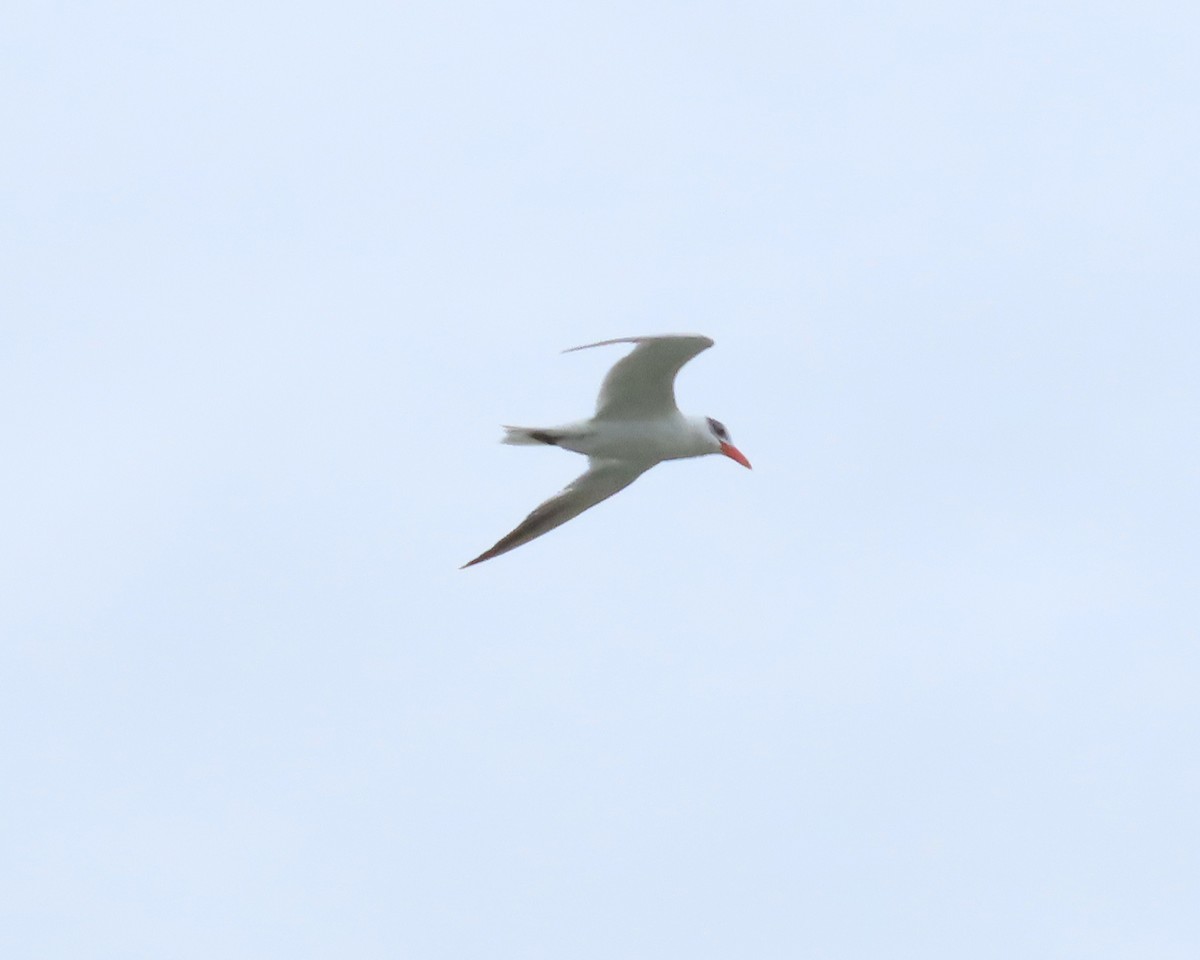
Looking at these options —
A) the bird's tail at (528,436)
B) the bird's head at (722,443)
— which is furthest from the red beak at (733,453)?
the bird's tail at (528,436)

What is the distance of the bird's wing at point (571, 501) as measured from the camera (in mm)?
18406

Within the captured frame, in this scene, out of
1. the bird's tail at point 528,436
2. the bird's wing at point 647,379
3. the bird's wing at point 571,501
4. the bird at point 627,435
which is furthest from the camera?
the bird's wing at point 571,501

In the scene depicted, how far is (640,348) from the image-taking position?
54.0ft

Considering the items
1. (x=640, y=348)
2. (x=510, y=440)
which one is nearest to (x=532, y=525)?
(x=510, y=440)

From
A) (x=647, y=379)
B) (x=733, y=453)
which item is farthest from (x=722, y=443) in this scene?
(x=647, y=379)

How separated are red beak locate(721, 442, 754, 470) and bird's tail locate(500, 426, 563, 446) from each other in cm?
159

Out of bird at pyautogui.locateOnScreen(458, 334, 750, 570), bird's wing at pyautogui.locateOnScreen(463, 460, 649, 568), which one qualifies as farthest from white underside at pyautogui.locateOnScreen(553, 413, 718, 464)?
bird's wing at pyautogui.locateOnScreen(463, 460, 649, 568)

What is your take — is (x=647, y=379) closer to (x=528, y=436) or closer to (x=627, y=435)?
(x=627, y=435)

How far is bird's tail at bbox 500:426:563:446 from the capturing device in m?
17.5

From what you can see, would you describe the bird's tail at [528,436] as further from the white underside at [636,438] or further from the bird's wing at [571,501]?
the bird's wing at [571,501]

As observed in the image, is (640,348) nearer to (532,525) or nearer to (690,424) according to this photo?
(690,424)

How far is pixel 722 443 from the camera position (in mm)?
18297

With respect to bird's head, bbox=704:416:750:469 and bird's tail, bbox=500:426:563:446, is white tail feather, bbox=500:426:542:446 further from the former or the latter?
bird's head, bbox=704:416:750:469

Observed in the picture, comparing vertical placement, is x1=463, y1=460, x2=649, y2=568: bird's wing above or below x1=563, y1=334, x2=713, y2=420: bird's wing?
below
